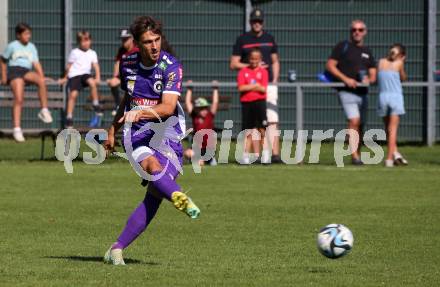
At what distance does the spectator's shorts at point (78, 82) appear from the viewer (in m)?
25.0

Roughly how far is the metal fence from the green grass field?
6.20 metres

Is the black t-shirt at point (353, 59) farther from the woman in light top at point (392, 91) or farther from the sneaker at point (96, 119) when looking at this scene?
the sneaker at point (96, 119)

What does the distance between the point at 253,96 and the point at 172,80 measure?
11.5 meters

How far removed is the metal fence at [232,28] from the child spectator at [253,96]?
216 inches

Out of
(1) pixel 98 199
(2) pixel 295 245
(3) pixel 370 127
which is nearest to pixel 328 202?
(1) pixel 98 199

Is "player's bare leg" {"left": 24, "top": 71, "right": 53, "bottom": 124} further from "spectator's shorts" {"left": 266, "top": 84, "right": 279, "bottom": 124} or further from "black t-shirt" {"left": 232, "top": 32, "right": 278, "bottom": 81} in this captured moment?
"spectator's shorts" {"left": 266, "top": 84, "right": 279, "bottom": 124}

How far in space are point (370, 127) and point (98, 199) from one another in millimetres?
11590

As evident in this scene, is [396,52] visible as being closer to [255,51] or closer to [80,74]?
[255,51]

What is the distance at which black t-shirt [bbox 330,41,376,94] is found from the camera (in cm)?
2269

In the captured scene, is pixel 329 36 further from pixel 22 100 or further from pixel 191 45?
pixel 22 100

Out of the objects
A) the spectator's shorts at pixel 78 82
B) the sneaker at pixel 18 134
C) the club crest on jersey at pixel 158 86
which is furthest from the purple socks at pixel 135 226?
the spectator's shorts at pixel 78 82

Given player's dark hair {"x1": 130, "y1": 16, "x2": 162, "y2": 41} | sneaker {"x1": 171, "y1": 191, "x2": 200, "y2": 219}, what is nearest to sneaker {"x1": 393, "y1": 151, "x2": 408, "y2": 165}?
player's dark hair {"x1": 130, "y1": 16, "x2": 162, "y2": 41}

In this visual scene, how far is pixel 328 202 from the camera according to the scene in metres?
16.7

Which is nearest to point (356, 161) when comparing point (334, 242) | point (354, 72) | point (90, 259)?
point (354, 72)
